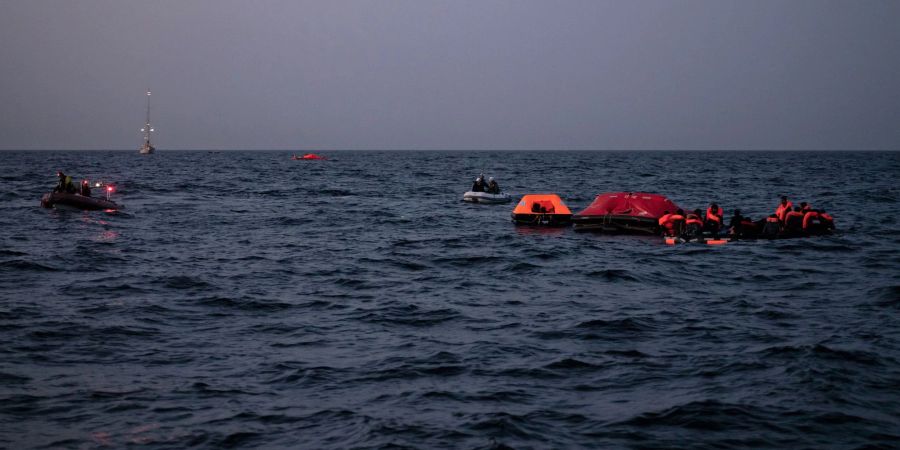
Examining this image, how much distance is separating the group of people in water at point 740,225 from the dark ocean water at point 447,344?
2.43 feet

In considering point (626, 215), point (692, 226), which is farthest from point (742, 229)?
point (626, 215)

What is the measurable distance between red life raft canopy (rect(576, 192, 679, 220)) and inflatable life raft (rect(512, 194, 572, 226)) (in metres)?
2.40

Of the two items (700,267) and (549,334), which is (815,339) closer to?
(549,334)

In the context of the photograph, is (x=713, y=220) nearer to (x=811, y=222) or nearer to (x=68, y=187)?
(x=811, y=222)

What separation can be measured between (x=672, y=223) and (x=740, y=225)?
8.91 ft

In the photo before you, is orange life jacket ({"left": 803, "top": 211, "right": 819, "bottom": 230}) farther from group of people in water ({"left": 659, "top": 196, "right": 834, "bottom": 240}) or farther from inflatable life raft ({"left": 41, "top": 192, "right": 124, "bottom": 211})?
inflatable life raft ({"left": 41, "top": 192, "right": 124, "bottom": 211})

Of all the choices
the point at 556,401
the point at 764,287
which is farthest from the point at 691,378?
the point at 764,287

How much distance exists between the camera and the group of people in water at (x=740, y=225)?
103 feet

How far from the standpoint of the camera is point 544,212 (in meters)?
37.7

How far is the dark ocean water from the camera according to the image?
1066 centimetres

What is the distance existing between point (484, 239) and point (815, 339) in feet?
63.4

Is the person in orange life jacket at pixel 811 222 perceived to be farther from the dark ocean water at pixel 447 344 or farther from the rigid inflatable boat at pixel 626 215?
the rigid inflatable boat at pixel 626 215

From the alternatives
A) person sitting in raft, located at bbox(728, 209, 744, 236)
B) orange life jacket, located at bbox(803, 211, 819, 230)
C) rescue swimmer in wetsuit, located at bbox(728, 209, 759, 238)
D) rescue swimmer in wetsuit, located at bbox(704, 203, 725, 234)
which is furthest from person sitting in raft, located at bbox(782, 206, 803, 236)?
rescue swimmer in wetsuit, located at bbox(704, 203, 725, 234)

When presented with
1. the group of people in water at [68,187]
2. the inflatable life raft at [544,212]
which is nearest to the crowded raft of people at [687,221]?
the inflatable life raft at [544,212]
